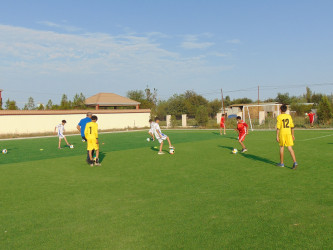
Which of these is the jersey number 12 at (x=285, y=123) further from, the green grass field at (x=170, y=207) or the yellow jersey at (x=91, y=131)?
the yellow jersey at (x=91, y=131)

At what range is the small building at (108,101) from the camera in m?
53.0

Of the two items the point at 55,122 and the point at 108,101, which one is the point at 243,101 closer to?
the point at 108,101

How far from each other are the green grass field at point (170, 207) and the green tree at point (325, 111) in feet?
75.6

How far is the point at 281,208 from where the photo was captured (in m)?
5.86

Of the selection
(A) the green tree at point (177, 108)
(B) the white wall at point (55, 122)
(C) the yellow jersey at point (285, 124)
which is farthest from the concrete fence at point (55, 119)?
(C) the yellow jersey at point (285, 124)

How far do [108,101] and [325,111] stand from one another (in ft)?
115

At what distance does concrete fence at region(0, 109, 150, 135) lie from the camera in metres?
33.1

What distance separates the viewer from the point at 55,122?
3688 cm

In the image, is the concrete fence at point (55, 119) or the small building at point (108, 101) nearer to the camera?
the concrete fence at point (55, 119)

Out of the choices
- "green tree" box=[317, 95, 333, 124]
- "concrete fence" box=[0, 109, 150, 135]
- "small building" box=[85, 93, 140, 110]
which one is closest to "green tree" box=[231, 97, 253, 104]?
"small building" box=[85, 93, 140, 110]

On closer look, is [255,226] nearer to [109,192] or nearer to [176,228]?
[176,228]

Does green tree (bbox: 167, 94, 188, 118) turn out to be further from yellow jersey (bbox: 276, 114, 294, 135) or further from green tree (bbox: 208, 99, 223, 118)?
yellow jersey (bbox: 276, 114, 294, 135)

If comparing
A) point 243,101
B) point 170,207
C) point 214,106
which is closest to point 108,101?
point 214,106

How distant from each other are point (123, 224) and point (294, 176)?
5.51 m
